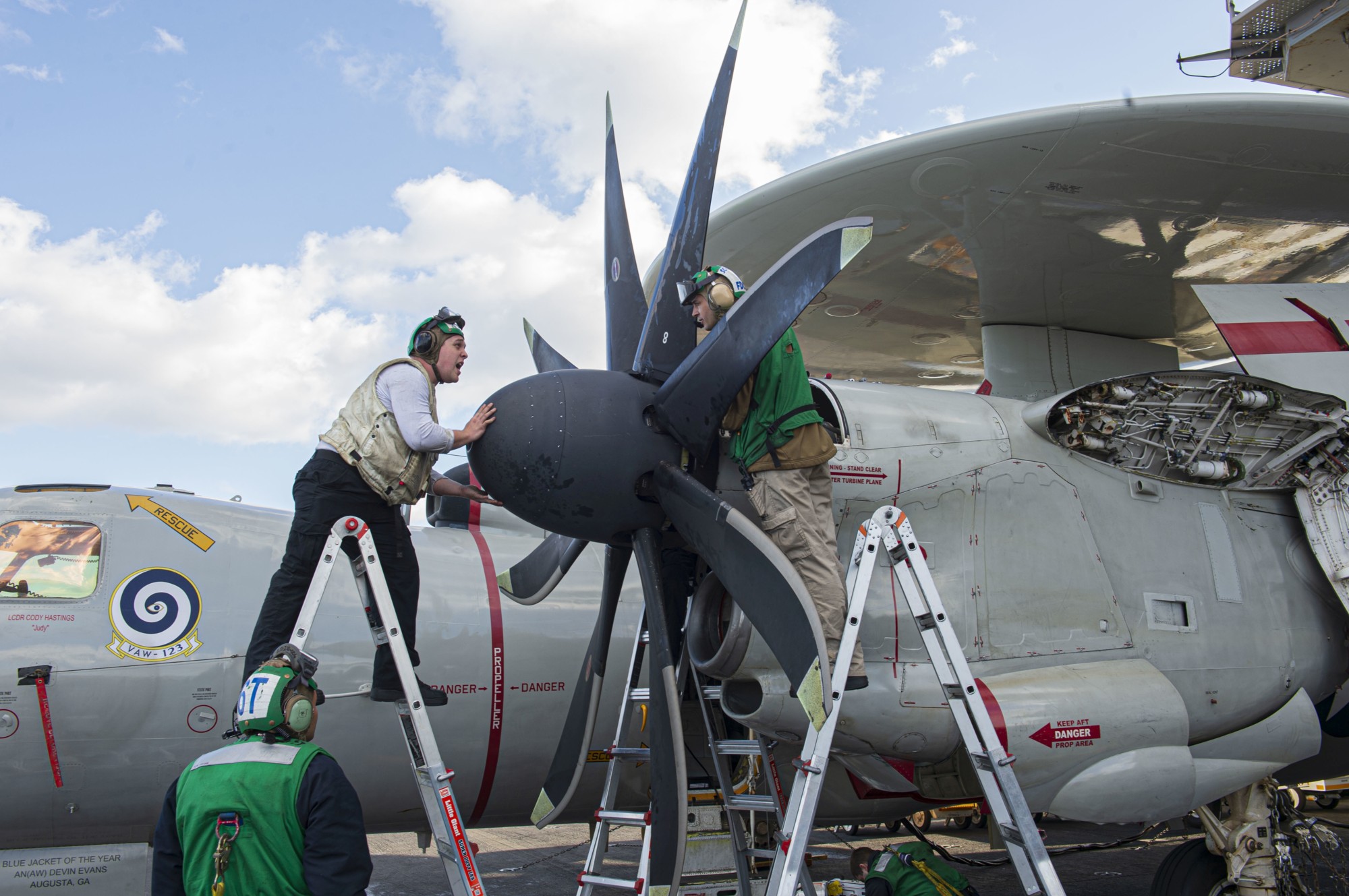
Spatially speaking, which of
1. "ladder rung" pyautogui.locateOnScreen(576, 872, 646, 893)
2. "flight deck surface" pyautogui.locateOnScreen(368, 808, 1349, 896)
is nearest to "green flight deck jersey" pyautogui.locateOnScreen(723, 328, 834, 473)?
"ladder rung" pyautogui.locateOnScreen(576, 872, 646, 893)

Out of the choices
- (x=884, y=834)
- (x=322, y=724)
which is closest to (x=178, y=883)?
(x=322, y=724)

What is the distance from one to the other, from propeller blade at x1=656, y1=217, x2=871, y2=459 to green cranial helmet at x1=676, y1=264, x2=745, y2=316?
0.21 metres

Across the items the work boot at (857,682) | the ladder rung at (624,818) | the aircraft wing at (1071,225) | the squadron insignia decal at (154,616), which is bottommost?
the ladder rung at (624,818)

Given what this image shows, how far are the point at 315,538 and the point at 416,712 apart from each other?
0.82 m

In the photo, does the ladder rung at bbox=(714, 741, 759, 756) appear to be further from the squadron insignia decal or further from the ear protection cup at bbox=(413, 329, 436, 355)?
the squadron insignia decal

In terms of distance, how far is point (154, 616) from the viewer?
5.02 m

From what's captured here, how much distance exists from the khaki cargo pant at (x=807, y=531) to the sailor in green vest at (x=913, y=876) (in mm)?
1811

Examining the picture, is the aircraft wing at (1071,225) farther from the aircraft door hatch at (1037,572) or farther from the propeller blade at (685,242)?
the aircraft door hatch at (1037,572)

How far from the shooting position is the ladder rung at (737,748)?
4672 mm

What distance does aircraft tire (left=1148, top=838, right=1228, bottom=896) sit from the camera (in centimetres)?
522

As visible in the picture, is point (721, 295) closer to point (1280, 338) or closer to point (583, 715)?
point (583, 715)

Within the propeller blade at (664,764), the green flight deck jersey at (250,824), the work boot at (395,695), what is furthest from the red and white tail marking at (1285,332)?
the green flight deck jersey at (250,824)

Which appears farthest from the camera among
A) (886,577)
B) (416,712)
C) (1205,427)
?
(1205,427)

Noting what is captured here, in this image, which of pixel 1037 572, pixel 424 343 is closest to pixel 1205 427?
pixel 1037 572
